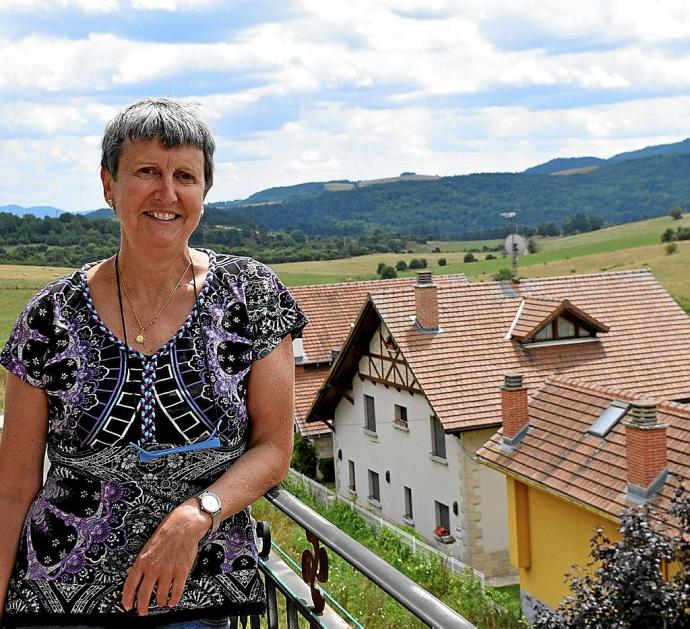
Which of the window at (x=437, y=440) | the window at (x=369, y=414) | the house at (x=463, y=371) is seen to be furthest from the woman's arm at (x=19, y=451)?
the window at (x=369, y=414)

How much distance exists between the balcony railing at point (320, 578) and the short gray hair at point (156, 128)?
0.87m

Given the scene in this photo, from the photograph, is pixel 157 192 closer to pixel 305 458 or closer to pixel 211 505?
pixel 211 505

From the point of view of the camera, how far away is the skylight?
17.4 m

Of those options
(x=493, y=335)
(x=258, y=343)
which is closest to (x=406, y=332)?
(x=493, y=335)

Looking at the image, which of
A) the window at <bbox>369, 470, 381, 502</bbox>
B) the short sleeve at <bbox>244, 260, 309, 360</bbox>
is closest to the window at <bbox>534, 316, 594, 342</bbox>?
the window at <bbox>369, 470, 381, 502</bbox>

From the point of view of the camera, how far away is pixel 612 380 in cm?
2484

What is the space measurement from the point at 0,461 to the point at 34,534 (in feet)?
0.61

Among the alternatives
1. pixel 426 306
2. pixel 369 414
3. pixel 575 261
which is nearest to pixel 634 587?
pixel 426 306

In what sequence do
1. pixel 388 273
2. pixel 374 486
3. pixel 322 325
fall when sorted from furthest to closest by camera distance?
pixel 388 273 → pixel 322 325 → pixel 374 486

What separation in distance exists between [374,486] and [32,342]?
83.5 ft

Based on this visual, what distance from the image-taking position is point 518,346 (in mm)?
25062

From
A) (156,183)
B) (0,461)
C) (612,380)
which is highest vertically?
(156,183)

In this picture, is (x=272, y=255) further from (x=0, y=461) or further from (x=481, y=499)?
(x=0, y=461)

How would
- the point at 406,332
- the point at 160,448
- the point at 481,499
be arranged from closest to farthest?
the point at 160,448
the point at 481,499
the point at 406,332
